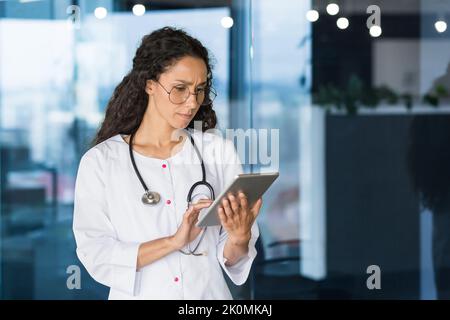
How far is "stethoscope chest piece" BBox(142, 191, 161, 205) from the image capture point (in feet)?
7.80

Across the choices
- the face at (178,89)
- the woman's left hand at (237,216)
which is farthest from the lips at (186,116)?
the woman's left hand at (237,216)

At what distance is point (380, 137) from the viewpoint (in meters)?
4.10

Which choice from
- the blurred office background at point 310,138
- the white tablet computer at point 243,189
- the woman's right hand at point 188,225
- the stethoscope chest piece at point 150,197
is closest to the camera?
the white tablet computer at point 243,189

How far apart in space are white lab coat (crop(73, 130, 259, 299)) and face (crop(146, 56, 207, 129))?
0.11 meters

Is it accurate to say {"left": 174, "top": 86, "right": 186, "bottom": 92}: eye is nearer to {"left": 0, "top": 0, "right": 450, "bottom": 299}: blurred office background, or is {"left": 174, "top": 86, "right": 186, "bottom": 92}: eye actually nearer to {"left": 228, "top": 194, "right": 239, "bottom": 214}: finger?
{"left": 228, "top": 194, "right": 239, "bottom": 214}: finger

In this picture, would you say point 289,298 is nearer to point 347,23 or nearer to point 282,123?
point 282,123

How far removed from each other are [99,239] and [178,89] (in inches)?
19.4

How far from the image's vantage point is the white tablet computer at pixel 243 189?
2154 mm

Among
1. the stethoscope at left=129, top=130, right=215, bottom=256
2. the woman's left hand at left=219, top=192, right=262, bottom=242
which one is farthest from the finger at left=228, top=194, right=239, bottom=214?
the stethoscope at left=129, top=130, right=215, bottom=256

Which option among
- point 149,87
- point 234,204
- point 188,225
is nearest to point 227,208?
point 234,204

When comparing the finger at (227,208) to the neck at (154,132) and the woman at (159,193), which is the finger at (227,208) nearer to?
the woman at (159,193)

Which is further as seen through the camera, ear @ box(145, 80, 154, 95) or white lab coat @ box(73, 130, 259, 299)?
ear @ box(145, 80, 154, 95)

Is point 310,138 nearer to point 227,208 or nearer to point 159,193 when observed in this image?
point 159,193
